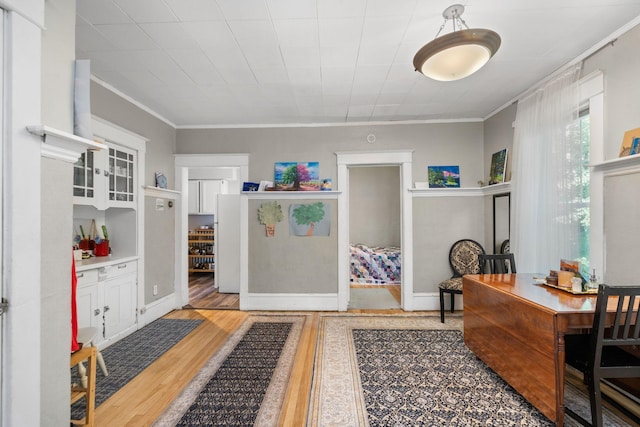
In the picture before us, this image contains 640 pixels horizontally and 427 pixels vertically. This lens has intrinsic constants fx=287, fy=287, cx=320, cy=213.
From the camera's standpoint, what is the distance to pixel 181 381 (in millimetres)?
2277

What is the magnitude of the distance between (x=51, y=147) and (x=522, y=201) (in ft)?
11.8

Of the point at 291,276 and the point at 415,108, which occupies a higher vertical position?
the point at 415,108

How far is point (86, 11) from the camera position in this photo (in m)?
1.85

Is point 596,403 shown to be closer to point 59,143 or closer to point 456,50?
point 456,50

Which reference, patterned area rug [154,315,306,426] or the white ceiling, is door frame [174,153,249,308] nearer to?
the white ceiling

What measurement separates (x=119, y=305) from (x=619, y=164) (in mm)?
4526

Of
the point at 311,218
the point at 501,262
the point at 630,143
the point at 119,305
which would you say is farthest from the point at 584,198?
the point at 119,305

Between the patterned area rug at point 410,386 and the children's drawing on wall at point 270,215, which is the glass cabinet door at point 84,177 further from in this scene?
the patterned area rug at point 410,386

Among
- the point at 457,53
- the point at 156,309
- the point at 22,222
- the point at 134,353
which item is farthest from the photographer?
the point at 156,309

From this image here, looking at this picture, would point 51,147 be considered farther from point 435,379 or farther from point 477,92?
point 477,92

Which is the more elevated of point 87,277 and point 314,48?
point 314,48

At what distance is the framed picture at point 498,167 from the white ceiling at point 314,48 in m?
0.59

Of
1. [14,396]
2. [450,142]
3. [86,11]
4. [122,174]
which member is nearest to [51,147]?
[14,396]

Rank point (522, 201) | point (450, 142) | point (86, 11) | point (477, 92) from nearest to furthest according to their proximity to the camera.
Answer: point (86, 11) → point (522, 201) → point (477, 92) → point (450, 142)
